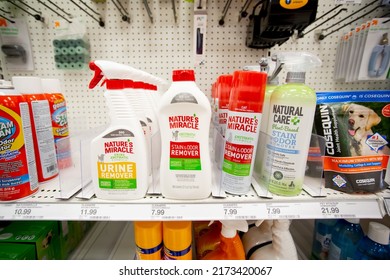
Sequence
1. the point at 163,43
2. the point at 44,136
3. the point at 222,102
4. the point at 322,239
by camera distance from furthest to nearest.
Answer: the point at 163,43 < the point at 322,239 < the point at 222,102 < the point at 44,136

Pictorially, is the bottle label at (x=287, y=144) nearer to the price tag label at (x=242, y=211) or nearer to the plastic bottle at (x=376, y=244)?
the price tag label at (x=242, y=211)

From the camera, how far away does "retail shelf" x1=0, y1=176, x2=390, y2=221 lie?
1.82ft

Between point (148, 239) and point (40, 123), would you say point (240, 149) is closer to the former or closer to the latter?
point (148, 239)

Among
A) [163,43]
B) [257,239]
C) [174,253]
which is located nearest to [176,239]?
[174,253]

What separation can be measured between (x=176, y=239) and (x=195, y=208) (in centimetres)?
17

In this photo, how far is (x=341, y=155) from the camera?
651mm

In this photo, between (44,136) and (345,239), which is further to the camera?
(345,239)

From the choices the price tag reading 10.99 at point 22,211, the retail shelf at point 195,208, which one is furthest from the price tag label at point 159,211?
the price tag reading 10.99 at point 22,211

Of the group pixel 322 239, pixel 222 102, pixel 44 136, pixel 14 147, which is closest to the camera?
pixel 14 147

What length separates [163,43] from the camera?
1.06m

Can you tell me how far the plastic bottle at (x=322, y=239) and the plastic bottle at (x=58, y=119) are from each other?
1.14 metres

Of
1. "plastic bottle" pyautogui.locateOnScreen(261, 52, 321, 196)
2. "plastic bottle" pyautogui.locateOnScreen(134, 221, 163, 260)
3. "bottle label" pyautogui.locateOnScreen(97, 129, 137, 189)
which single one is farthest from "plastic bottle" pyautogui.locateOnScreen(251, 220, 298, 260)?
"bottle label" pyautogui.locateOnScreen(97, 129, 137, 189)

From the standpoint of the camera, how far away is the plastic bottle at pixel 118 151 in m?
0.56

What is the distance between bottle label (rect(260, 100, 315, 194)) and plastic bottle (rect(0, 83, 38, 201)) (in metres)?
0.72
